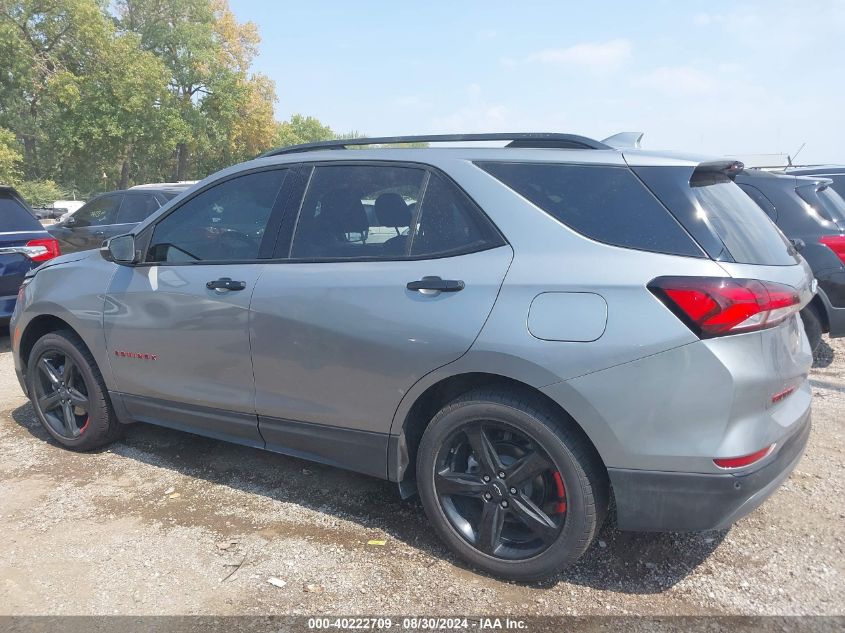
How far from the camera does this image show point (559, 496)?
8.32 feet

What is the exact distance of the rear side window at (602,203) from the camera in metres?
2.37

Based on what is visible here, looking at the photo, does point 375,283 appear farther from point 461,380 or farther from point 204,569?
point 204,569

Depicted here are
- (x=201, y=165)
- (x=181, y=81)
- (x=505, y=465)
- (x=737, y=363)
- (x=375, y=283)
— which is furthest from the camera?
(x=201, y=165)

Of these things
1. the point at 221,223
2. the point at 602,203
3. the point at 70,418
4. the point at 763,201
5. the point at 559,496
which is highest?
the point at 602,203

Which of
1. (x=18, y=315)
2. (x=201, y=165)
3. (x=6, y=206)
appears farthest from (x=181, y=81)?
(x=18, y=315)

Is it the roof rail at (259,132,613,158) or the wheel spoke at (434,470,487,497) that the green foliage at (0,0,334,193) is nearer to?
the roof rail at (259,132,613,158)

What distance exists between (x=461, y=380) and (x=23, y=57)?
3480cm

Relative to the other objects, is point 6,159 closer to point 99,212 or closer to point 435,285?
point 99,212

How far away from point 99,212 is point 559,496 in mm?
9829

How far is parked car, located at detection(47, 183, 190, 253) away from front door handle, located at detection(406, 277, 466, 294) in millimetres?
8135

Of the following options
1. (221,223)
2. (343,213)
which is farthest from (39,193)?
(343,213)

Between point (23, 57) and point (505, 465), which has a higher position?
point (23, 57)

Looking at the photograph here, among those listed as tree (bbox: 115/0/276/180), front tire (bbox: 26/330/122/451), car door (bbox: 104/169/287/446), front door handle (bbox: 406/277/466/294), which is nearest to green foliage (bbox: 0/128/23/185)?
tree (bbox: 115/0/276/180)

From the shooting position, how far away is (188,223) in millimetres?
3590
